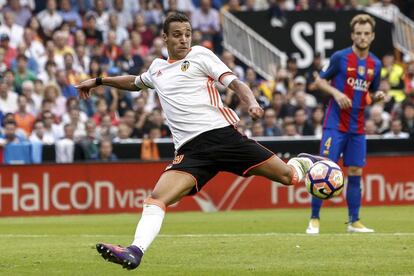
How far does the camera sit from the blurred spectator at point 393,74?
25786 mm

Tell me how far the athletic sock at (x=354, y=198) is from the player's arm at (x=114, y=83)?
170 inches

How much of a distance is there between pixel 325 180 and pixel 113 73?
46.4 feet

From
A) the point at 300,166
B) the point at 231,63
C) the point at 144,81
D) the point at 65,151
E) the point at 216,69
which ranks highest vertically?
the point at 216,69

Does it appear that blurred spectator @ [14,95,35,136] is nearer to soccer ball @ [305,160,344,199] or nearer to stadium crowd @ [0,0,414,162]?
stadium crowd @ [0,0,414,162]

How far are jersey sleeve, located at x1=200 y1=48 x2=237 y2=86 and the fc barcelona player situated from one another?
4.22 meters

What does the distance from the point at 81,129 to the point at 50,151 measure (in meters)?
1.28

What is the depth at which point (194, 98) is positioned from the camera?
9.78m

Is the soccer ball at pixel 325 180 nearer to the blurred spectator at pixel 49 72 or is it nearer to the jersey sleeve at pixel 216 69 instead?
the jersey sleeve at pixel 216 69

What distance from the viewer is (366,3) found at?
102ft

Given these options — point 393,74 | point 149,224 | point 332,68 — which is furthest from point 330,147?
point 393,74

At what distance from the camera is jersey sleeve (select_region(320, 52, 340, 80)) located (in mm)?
13859

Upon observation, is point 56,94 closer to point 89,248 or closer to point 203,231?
point 203,231

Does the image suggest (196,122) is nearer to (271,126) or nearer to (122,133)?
(122,133)

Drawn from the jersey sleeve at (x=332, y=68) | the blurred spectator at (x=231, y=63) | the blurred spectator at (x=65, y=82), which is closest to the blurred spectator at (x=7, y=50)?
the blurred spectator at (x=65, y=82)
